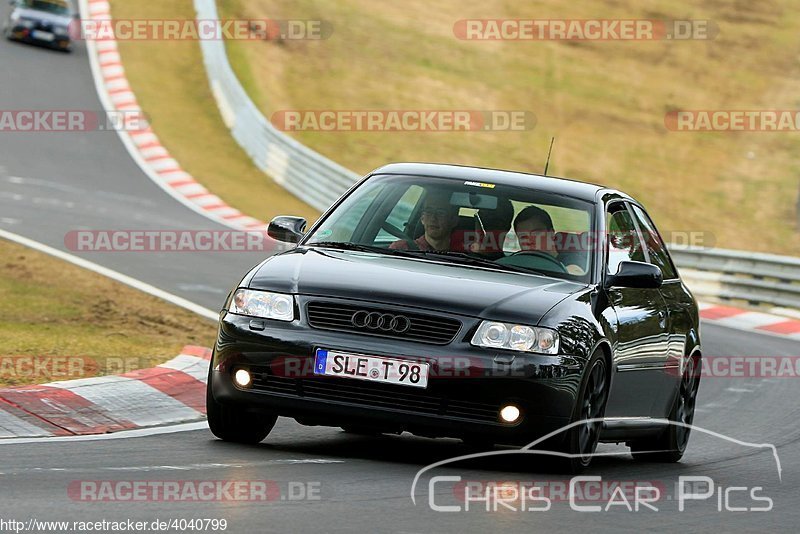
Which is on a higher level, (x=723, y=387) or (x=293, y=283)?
(x=293, y=283)

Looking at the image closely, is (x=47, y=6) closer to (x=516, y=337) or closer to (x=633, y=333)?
(x=633, y=333)

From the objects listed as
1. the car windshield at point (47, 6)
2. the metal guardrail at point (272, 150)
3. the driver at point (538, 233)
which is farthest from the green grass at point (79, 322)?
the car windshield at point (47, 6)

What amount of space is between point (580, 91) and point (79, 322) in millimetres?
28291

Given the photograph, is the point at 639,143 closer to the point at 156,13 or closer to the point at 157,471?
the point at 156,13

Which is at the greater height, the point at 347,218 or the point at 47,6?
the point at 47,6

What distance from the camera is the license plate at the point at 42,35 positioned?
3433 cm

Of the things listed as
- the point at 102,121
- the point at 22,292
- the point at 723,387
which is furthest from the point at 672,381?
the point at 102,121

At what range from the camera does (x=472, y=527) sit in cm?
619

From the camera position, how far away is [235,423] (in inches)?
325

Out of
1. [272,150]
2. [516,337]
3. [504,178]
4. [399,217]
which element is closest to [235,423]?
[399,217]

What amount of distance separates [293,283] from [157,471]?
119cm

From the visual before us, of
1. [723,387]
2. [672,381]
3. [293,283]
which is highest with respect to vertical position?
[293,283]

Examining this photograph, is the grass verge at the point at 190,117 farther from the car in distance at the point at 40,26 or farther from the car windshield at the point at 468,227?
the car windshield at the point at 468,227

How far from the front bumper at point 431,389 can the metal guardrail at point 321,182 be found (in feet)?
46.8
